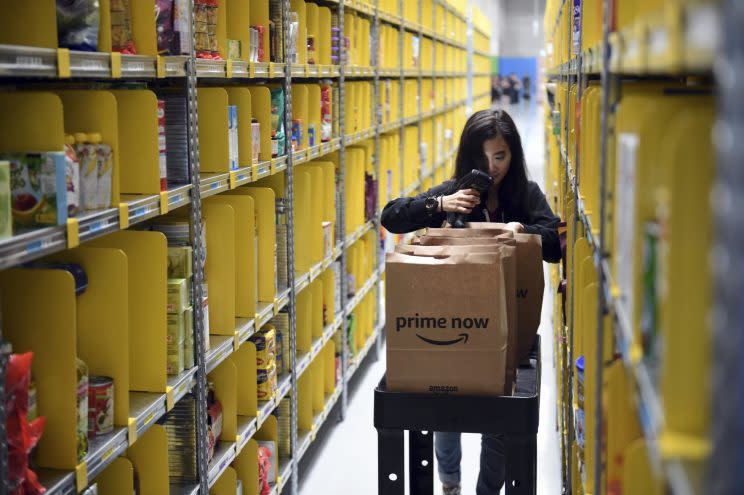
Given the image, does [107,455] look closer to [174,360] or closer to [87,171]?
[174,360]

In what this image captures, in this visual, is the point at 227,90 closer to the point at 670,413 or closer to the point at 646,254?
the point at 646,254

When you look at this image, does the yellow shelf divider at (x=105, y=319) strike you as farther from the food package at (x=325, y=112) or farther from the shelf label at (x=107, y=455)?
the food package at (x=325, y=112)

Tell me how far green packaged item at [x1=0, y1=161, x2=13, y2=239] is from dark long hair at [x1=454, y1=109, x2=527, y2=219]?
2.11 meters

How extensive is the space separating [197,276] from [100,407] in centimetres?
66

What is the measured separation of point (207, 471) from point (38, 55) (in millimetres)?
1575

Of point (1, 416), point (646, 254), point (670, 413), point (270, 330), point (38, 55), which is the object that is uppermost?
point (38, 55)

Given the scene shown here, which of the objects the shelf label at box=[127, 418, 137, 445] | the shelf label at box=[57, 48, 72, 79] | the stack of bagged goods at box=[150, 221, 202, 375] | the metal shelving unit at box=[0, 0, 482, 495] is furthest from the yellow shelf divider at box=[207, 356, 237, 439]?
the shelf label at box=[57, 48, 72, 79]

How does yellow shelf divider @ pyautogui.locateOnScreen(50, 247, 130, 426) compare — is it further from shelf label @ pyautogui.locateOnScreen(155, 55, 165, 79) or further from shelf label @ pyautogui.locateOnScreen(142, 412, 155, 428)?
shelf label @ pyautogui.locateOnScreen(155, 55, 165, 79)

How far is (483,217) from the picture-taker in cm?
360

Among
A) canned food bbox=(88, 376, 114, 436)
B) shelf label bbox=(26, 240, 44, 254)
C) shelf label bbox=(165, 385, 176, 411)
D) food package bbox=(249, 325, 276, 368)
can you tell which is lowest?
food package bbox=(249, 325, 276, 368)

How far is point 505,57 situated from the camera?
3106cm

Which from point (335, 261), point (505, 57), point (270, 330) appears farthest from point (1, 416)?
point (505, 57)

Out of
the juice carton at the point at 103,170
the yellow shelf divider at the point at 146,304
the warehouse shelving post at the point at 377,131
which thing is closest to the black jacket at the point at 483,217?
the yellow shelf divider at the point at 146,304

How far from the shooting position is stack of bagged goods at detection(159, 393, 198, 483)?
115 inches
